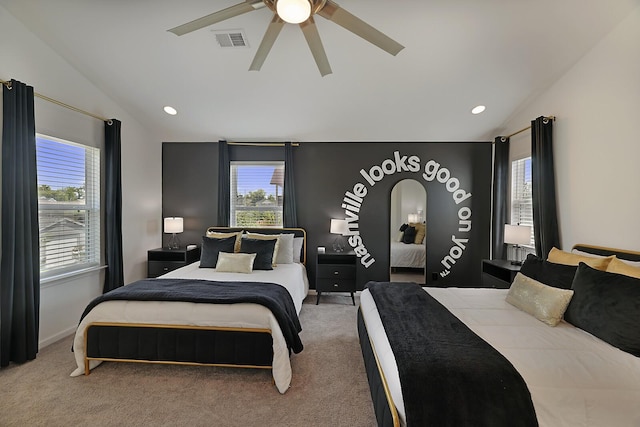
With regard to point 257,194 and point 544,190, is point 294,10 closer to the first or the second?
point 544,190

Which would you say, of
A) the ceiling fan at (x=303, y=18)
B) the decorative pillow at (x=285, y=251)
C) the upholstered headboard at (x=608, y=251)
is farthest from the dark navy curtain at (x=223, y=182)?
the upholstered headboard at (x=608, y=251)

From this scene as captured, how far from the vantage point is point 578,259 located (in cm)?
263

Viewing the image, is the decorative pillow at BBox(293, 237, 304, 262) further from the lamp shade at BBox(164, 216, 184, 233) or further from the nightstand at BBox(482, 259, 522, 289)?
the nightstand at BBox(482, 259, 522, 289)

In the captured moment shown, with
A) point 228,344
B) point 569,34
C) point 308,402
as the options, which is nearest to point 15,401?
point 228,344

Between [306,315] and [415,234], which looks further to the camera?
[415,234]

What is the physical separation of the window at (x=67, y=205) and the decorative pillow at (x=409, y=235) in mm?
4296

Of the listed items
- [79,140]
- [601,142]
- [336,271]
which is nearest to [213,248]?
[336,271]

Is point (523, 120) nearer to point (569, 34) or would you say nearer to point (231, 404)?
point (569, 34)

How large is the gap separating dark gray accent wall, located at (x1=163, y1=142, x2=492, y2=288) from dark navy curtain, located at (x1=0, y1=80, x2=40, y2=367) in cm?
259

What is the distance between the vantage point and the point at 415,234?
4887 millimetres

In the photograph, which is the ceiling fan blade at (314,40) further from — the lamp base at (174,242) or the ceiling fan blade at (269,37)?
the lamp base at (174,242)

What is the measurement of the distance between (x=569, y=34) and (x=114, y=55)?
4400mm

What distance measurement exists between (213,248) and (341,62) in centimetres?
275

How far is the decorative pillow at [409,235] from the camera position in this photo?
489 cm
